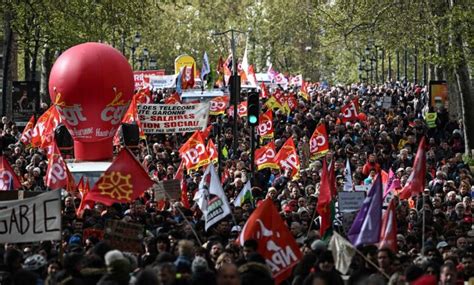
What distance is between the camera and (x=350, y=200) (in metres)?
20.4

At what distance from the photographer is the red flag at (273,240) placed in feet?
48.6

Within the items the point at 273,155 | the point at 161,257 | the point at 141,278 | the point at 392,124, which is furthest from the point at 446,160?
the point at 141,278

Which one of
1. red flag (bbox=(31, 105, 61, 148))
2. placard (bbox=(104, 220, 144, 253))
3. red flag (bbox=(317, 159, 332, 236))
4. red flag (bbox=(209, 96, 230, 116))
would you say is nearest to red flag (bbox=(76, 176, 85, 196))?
red flag (bbox=(317, 159, 332, 236))

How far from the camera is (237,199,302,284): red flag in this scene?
14.8 metres

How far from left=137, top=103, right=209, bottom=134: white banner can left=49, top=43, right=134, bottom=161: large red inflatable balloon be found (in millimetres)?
847

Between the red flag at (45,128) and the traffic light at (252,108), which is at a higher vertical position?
the traffic light at (252,108)

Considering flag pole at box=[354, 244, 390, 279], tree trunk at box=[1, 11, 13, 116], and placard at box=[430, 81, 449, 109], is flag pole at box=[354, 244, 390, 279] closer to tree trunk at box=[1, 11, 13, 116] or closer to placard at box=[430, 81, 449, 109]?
placard at box=[430, 81, 449, 109]

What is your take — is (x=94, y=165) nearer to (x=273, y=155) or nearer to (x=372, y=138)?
(x=273, y=155)

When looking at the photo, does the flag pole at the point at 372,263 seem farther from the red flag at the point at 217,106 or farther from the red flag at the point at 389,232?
the red flag at the point at 217,106

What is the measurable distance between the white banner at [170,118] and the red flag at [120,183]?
33.0 feet

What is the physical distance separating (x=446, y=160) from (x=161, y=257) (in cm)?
1745

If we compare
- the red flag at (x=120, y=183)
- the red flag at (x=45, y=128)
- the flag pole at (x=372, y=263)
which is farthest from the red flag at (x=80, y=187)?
the flag pole at (x=372, y=263)

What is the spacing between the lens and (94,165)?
2605 centimetres

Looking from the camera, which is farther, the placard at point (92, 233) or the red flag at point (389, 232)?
the placard at point (92, 233)
